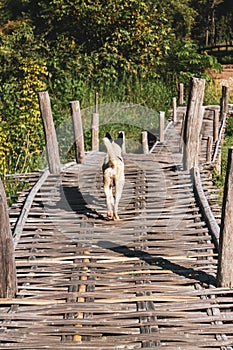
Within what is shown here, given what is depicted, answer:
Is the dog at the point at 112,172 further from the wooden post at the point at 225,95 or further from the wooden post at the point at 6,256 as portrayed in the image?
the wooden post at the point at 225,95

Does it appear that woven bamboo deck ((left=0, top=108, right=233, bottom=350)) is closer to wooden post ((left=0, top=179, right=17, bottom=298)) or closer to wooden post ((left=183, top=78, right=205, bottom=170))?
wooden post ((left=0, top=179, right=17, bottom=298))

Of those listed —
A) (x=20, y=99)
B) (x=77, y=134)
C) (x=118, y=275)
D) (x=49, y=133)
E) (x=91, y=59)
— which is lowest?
(x=118, y=275)

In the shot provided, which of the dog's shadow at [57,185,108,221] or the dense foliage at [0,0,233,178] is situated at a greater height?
the dense foliage at [0,0,233,178]

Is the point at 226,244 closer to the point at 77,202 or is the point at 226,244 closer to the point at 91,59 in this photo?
the point at 77,202

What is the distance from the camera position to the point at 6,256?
328cm

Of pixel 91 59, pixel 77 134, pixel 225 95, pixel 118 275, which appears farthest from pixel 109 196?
pixel 91 59

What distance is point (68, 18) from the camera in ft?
47.1

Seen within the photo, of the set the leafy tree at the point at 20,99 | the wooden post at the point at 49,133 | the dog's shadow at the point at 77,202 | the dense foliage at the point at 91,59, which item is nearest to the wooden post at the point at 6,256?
the dog's shadow at the point at 77,202

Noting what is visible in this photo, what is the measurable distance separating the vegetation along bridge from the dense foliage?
517cm

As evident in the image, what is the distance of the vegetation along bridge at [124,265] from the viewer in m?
2.99

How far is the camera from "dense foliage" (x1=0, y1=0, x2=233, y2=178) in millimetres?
11674

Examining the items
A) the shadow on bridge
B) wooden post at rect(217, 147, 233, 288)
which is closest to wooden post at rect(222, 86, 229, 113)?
the shadow on bridge

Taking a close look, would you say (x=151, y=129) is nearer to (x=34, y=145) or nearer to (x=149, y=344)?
(x=34, y=145)

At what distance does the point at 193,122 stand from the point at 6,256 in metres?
2.79
